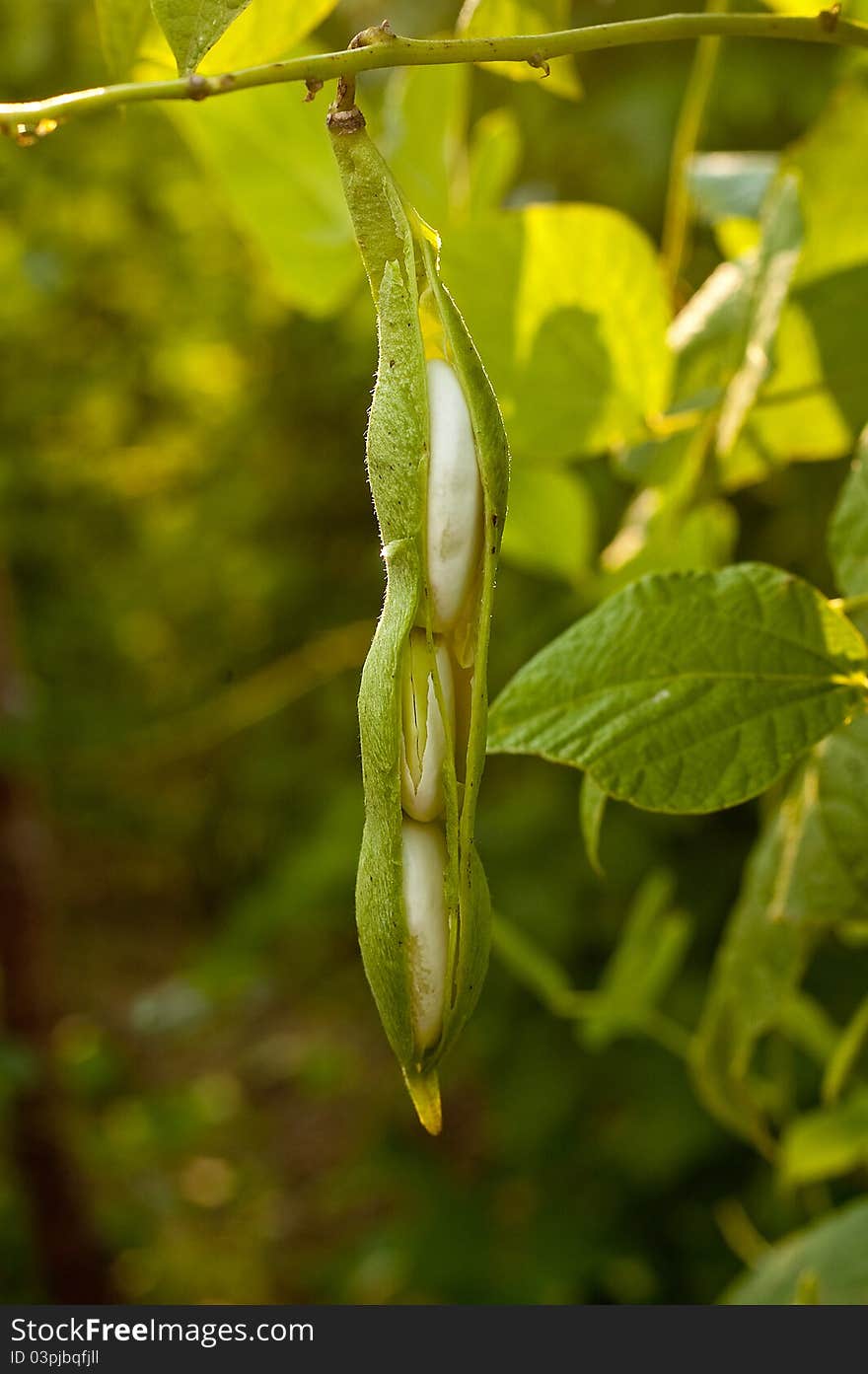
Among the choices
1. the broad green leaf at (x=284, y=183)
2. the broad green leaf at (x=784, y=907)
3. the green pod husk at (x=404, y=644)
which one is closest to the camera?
the green pod husk at (x=404, y=644)

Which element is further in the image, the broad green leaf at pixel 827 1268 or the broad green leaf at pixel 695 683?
the broad green leaf at pixel 827 1268

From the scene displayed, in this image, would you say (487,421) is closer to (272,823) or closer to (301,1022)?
(272,823)

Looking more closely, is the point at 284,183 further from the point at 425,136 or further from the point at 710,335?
the point at 710,335

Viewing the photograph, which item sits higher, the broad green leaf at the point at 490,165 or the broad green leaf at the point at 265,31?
the broad green leaf at the point at 265,31

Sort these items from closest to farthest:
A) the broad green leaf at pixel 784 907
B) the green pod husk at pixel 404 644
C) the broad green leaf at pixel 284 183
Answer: the green pod husk at pixel 404 644
the broad green leaf at pixel 784 907
the broad green leaf at pixel 284 183

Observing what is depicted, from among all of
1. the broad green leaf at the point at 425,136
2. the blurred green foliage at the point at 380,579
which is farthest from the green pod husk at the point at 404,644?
the broad green leaf at the point at 425,136

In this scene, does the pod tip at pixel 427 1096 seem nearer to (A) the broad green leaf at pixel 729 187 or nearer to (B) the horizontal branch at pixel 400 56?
(B) the horizontal branch at pixel 400 56
